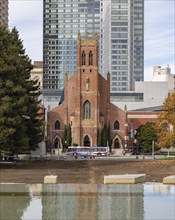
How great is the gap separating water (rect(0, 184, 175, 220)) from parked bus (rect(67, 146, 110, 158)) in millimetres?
78096

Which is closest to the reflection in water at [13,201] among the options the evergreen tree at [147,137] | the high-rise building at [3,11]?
the evergreen tree at [147,137]

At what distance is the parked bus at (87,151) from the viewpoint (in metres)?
108

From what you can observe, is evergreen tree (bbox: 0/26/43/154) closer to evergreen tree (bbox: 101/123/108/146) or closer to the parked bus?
the parked bus

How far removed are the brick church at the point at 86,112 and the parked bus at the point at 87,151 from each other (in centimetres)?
877

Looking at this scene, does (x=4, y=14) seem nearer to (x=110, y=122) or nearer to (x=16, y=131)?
(x=110, y=122)

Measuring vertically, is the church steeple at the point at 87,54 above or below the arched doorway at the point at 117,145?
above

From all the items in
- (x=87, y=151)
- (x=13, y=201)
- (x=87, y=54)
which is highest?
(x=87, y=54)

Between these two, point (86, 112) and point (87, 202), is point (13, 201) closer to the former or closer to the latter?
point (87, 202)

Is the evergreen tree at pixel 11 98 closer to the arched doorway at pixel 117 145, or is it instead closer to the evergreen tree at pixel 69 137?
the evergreen tree at pixel 69 137

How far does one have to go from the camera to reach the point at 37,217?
18.4m

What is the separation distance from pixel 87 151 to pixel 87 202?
290 feet

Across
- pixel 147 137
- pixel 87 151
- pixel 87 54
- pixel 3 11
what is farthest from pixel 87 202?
pixel 3 11

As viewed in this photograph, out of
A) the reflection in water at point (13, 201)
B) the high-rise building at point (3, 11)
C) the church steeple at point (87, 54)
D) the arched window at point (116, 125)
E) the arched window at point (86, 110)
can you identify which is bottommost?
the reflection in water at point (13, 201)

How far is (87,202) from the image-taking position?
71.7 ft
